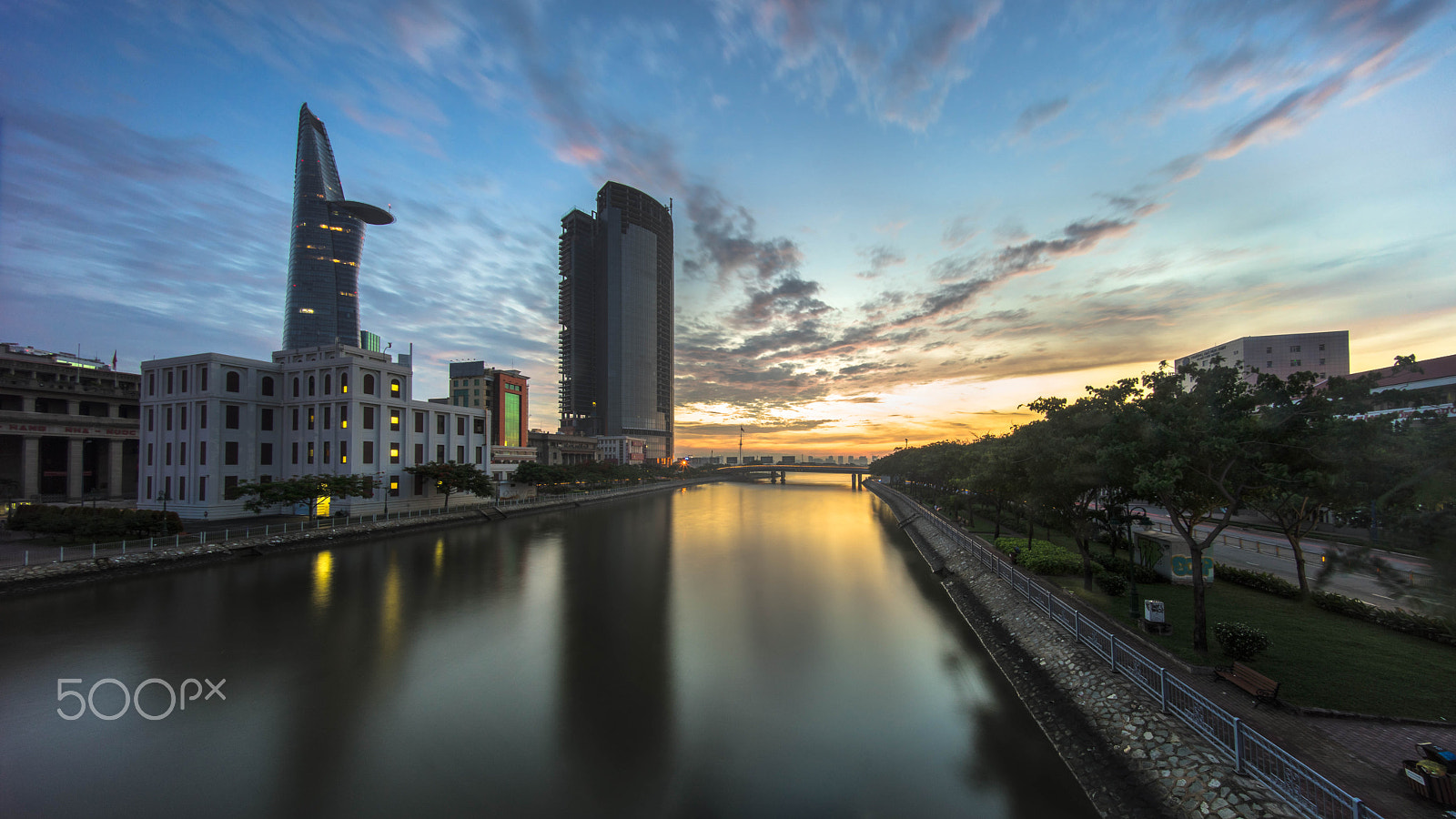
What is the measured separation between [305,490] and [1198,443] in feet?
183

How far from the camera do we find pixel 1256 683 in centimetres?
1145

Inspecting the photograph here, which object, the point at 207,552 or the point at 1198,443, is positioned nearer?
the point at 1198,443

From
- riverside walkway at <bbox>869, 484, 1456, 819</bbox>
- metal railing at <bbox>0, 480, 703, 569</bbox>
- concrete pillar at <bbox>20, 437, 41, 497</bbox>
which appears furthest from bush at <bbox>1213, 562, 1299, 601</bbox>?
concrete pillar at <bbox>20, 437, 41, 497</bbox>

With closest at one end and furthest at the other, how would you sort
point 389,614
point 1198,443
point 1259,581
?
point 1198,443
point 1259,581
point 389,614

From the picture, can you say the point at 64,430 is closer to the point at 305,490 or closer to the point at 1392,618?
the point at 305,490

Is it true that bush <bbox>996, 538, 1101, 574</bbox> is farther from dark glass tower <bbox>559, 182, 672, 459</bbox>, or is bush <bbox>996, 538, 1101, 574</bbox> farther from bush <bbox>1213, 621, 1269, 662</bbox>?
dark glass tower <bbox>559, 182, 672, 459</bbox>

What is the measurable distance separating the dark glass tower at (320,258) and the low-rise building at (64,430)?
276 feet

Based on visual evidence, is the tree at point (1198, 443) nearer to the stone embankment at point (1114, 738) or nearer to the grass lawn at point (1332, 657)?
the grass lawn at point (1332, 657)

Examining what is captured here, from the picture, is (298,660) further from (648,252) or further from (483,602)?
(648,252)

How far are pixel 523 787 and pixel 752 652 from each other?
10386mm

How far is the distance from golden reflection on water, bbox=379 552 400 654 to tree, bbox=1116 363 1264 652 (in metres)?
26.0

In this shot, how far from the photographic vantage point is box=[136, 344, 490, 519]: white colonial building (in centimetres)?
4538

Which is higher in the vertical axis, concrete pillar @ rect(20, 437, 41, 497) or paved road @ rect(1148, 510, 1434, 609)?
concrete pillar @ rect(20, 437, 41, 497)

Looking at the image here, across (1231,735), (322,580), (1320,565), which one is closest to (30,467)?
(322,580)
